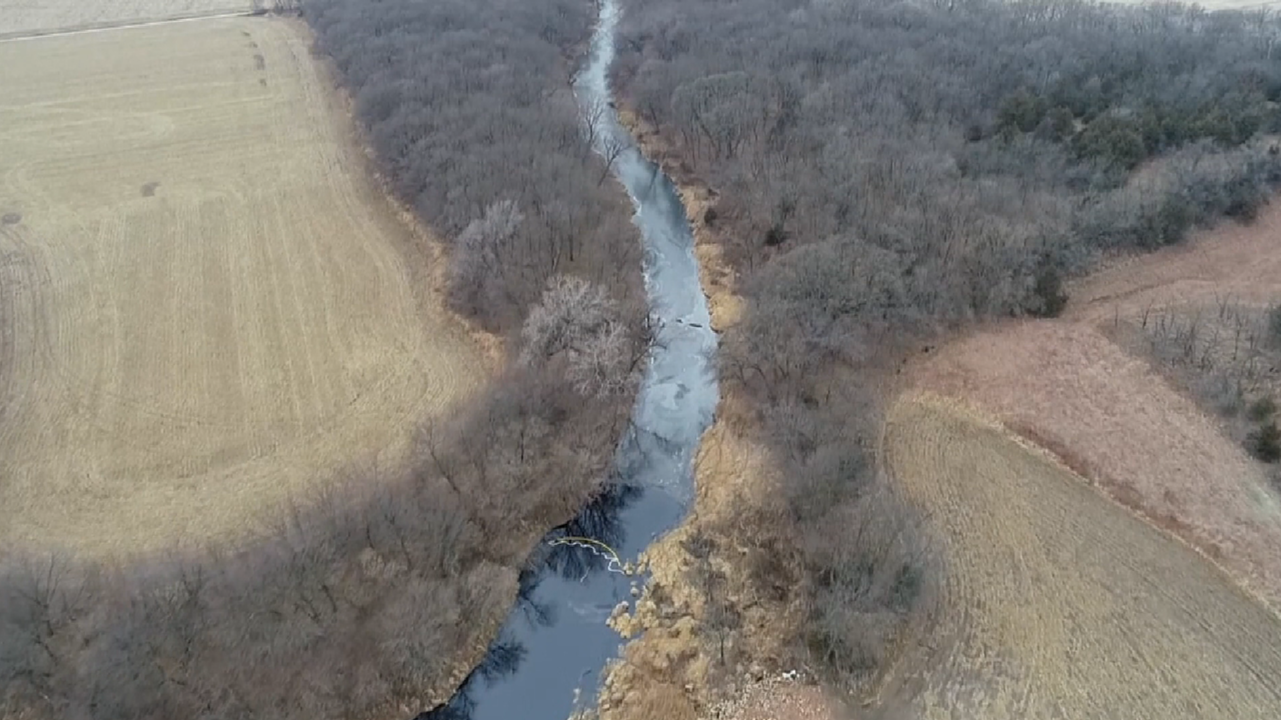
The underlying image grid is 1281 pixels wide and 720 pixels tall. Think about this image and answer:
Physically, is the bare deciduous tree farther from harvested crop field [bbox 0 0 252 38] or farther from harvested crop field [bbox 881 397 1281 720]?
harvested crop field [bbox 0 0 252 38]

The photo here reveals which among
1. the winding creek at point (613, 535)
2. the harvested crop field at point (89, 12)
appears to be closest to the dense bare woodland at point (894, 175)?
the winding creek at point (613, 535)

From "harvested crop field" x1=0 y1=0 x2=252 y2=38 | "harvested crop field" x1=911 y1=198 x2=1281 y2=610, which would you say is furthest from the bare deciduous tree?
"harvested crop field" x1=0 y1=0 x2=252 y2=38

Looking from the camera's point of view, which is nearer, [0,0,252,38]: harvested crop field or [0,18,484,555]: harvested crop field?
[0,18,484,555]: harvested crop field

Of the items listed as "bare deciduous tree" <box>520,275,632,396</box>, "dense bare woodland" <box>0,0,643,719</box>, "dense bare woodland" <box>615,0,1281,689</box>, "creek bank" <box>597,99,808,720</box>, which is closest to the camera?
"dense bare woodland" <box>0,0,643,719</box>

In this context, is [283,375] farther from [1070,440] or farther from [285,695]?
[1070,440]

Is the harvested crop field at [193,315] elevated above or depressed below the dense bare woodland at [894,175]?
below

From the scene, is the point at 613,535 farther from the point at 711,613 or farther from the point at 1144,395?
the point at 1144,395

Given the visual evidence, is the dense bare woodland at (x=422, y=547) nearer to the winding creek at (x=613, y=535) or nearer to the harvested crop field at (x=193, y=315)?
the winding creek at (x=613, y=535)

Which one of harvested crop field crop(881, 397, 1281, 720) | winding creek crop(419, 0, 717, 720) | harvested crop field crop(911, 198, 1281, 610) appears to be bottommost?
winding creek crop(419, 0, 717, 720)
